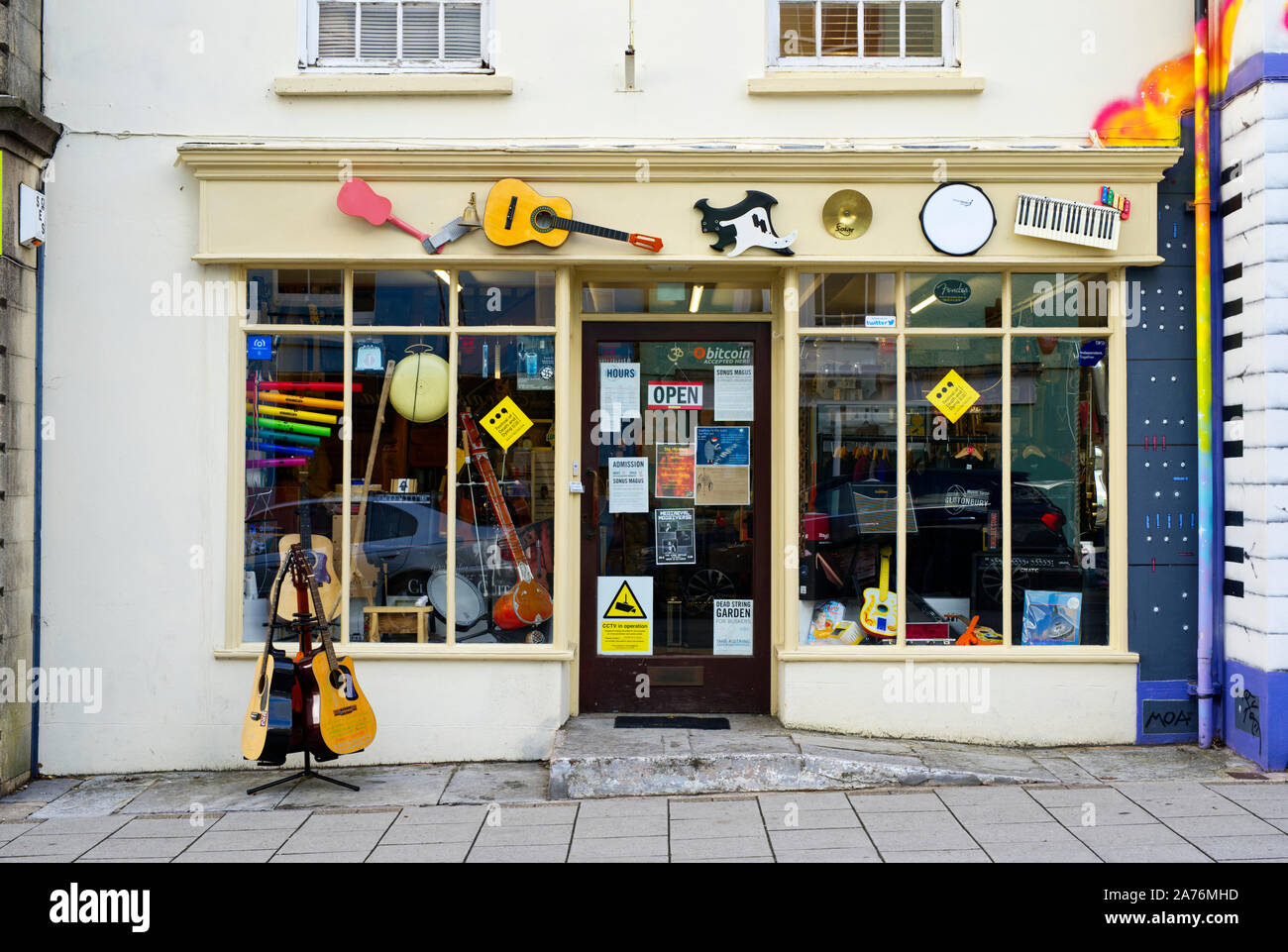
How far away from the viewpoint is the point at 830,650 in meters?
6.31

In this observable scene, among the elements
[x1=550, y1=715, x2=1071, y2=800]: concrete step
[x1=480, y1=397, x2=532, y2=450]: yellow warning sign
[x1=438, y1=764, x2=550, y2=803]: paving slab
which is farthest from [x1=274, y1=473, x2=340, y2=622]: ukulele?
[x1=550, y1=715, x2=1071, y2=800]: concrete step

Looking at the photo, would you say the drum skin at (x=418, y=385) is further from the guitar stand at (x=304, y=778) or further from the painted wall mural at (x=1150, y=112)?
the painted wall mural at (x=1150, y=112)

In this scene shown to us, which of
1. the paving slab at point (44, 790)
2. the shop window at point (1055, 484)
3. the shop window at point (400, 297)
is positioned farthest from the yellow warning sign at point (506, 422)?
the paving slab at point (44, 790)

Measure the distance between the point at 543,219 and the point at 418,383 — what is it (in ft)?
4.07

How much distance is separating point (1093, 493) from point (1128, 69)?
2.51 meters

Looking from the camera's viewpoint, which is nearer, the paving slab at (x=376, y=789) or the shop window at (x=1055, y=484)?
the paving slab at (x=376, y=789)

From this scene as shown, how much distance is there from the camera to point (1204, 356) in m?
6.20

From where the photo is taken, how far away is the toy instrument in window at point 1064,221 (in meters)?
6.13

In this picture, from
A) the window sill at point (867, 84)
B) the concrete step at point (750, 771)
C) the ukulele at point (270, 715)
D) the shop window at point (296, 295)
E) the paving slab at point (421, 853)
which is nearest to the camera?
the paving slab at point (421, 853)

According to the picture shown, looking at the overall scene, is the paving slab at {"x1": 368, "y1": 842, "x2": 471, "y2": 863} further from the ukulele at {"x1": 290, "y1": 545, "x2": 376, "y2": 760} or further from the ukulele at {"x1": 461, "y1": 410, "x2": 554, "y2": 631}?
the ukulele at {"x1": 461, "y1": 410, "x2": 554, "y2": 631}

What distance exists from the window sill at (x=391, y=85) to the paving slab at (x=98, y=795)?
4.09 metres

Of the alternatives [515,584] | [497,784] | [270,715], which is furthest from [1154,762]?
[270,715]

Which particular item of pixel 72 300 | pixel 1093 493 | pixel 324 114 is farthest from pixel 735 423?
pixel 72 300

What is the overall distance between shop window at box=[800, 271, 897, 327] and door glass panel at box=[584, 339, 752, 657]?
545mm
